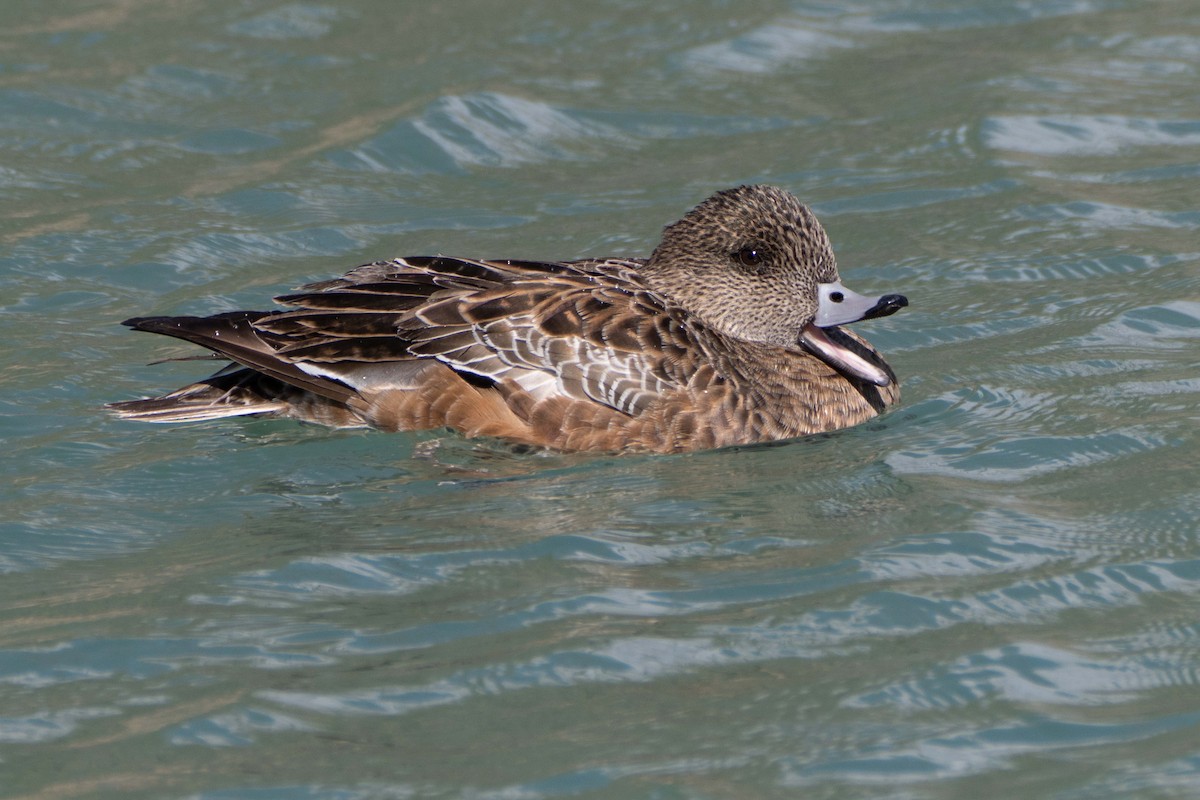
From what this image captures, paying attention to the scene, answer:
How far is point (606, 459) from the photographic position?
775cm

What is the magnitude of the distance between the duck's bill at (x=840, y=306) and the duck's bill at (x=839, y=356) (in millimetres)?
110

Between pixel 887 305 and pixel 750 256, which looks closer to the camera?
pixel 887 305

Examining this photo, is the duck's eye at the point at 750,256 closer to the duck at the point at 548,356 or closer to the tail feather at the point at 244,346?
the duck at the point at 548,356

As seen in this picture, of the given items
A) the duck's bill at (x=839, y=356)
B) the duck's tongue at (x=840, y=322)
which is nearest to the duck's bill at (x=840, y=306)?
the duck's tongue at (x=840, y=322)

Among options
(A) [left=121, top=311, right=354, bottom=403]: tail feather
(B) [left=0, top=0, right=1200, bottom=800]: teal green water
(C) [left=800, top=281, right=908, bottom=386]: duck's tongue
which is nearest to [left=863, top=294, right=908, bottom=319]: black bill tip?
(C) [left=800, top=281, right=908, bottom=386]: duck's tongue

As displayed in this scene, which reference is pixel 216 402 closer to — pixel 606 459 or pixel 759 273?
pixel 606 459

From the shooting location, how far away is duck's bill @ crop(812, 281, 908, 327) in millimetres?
8211

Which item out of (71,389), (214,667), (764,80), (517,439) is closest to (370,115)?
(764,80)

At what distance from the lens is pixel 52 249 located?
10.2 meters

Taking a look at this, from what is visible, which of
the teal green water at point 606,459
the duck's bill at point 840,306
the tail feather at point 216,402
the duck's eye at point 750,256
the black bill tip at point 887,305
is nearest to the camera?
the teal green water at point 606,459

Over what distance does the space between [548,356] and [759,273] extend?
4.01 feet

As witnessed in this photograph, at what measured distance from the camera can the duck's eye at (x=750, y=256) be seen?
8328mm

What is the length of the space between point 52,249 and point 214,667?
5232 mm

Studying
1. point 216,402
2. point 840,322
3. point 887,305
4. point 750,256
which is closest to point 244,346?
point 216,402
